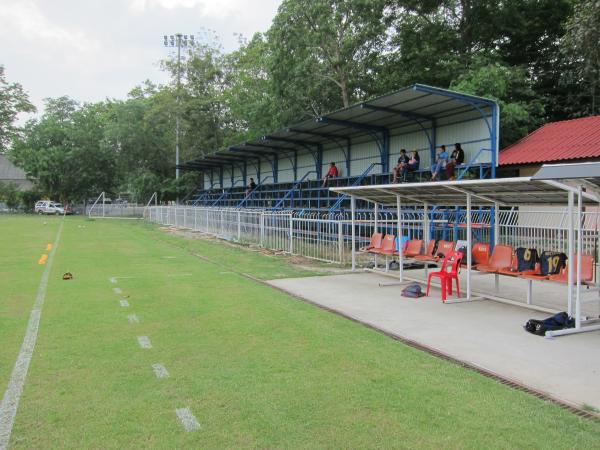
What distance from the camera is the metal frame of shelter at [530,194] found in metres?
6.55

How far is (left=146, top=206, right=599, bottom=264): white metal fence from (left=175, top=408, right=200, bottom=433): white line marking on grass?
29.1ft

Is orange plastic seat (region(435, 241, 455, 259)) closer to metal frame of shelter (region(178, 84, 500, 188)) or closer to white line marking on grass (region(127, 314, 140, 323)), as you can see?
white line marking on grass (region(127, 314, 140, 323))

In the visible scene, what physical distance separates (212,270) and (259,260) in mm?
2544

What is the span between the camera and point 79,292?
9.81m

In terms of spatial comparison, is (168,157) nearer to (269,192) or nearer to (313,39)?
(269,192)

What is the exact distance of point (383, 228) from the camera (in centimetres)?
1822

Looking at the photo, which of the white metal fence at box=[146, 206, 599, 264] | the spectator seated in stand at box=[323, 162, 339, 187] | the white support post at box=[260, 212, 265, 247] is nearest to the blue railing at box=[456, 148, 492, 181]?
the white metal fence at box=[146, 206, 599, 264]

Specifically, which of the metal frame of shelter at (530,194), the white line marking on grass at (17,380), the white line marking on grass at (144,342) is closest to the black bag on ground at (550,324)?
the metal frame of shelter at (530,194)

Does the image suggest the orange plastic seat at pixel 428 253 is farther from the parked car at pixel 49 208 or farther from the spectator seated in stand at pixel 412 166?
the parked car at pixel 49 208

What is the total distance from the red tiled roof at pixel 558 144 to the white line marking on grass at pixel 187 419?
1811 cm

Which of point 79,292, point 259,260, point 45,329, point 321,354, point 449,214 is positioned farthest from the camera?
point 449,214

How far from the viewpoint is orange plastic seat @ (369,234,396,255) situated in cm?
1172

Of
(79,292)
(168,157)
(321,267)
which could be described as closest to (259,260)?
(321,267)

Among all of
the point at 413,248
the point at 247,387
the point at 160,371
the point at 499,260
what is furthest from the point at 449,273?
the point at 160,371
